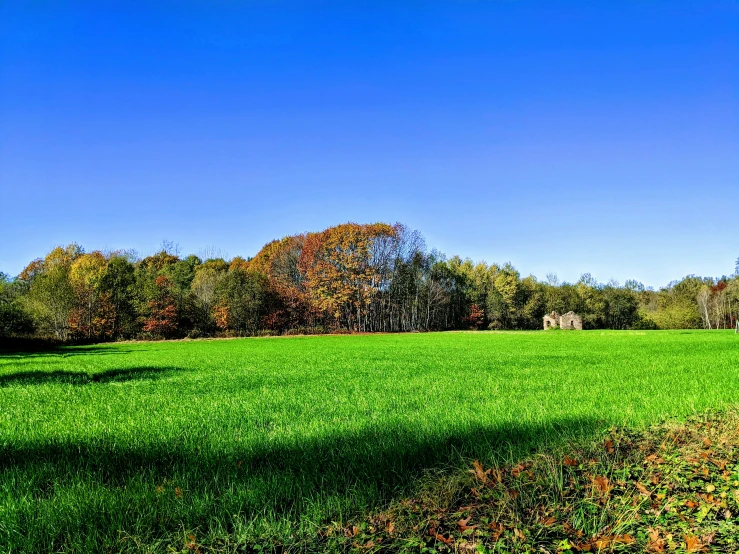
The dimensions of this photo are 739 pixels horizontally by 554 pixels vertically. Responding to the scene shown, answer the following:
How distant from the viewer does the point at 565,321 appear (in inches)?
3216

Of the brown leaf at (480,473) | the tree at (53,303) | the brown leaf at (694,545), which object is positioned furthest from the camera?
the tree at (53,303)

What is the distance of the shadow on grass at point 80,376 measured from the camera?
568 inches

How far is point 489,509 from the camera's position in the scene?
3943 mm

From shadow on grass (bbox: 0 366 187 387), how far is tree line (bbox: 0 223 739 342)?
37.7 metres

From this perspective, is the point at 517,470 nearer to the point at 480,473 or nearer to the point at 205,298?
the point at 480,473

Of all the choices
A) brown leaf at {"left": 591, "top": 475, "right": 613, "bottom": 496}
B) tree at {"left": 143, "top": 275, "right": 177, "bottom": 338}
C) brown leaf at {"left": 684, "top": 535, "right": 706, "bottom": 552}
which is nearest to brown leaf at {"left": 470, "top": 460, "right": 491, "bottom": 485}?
brown leaf at {"left": 591, "top": 475, "right": 613, "bottom": 496}

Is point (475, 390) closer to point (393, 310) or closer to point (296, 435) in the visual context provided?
point (296, 435)

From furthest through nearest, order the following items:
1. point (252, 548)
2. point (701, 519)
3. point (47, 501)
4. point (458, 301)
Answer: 1. point (458, 301)
2. point (47, 501)
3. point (701, 519)
4. point (252, 548)

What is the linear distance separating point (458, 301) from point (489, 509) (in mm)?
84463

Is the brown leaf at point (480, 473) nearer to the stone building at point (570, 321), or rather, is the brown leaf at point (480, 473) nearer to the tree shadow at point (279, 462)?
the tree shadow at point (279, 462)

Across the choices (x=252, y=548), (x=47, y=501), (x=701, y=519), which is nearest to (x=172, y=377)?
(x=47, y=501)

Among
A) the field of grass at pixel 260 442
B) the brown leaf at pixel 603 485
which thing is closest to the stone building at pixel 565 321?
the field of grass at pixel 260 442

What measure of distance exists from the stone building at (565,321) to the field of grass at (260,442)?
72295mm

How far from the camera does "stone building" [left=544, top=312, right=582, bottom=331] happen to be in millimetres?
80537
